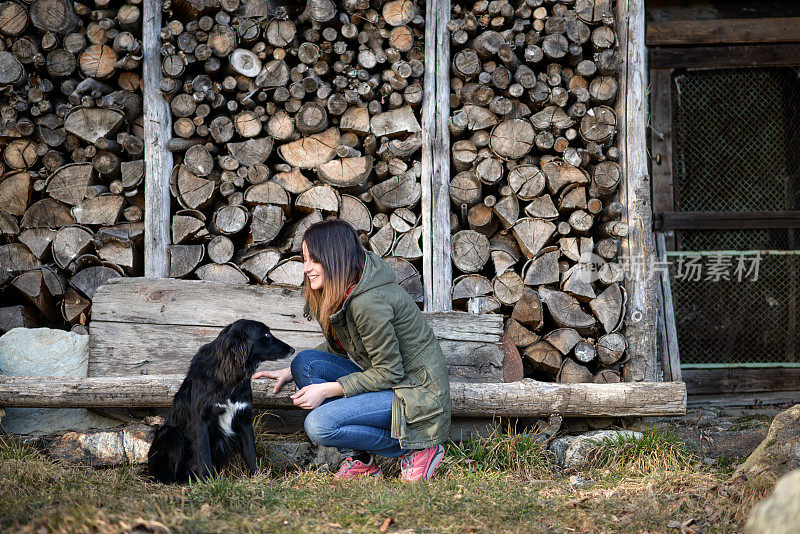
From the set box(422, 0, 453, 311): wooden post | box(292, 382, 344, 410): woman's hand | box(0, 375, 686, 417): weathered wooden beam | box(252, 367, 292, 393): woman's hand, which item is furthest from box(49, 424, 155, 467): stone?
box(422, 0, 453, 311): wooden post

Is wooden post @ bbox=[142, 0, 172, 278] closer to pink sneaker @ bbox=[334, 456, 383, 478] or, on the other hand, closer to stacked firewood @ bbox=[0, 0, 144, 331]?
stacked firewood @ bbox=[0, 0, 144, 331]

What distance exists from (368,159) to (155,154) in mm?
1633

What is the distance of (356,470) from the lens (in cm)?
350

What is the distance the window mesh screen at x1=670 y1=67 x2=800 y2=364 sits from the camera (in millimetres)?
5812

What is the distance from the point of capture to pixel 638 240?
4.75 meters

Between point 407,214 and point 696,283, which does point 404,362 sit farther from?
point 696,283

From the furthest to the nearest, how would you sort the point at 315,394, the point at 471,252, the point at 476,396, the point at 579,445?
1. the point at 471,252
2. the point at 476,396
3. the point at 579,445
4. the point at 315,394

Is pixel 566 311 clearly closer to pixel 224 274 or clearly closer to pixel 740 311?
pixel 740 311

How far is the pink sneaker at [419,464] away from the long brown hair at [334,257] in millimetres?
918

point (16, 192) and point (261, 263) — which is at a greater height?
point (16, 192)

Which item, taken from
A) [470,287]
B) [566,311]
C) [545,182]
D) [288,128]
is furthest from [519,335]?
[288,128]

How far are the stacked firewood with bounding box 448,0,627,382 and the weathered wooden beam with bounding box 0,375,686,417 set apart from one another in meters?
0.61

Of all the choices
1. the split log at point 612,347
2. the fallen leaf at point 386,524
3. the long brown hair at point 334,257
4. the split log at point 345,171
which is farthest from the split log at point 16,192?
the split log at point 612,347

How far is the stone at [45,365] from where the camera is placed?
167 inches
